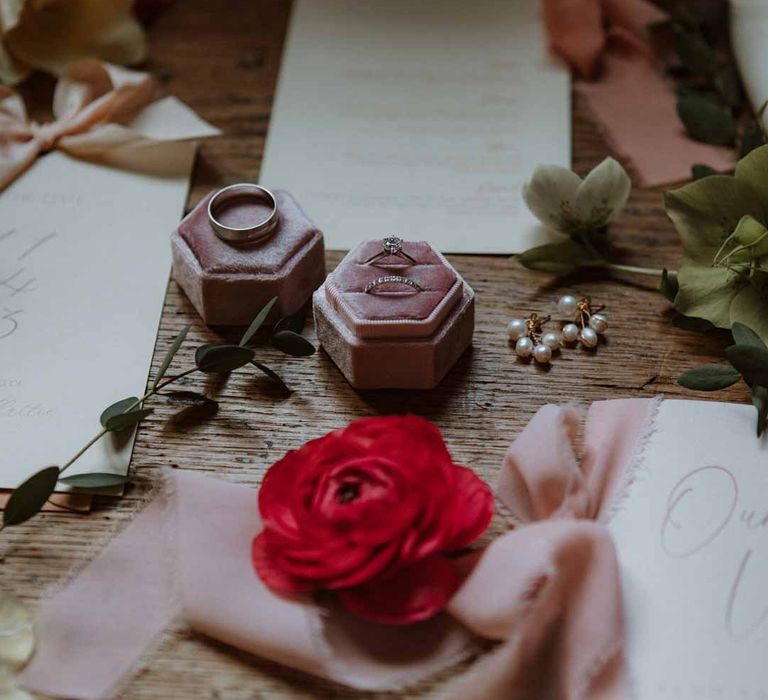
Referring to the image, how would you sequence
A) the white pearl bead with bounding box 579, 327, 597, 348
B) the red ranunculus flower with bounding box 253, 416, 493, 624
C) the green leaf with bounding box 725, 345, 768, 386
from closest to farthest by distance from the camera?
the red ranunculus flower with bounding box 253, 416, 493, 624 < the green leaf with bounding box 725, 345, 768, 386 < the white pearl bead with bounding box 579, 327, 597, 348

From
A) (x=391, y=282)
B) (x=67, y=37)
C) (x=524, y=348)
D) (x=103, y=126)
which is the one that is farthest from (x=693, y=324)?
(x=67, y=37)

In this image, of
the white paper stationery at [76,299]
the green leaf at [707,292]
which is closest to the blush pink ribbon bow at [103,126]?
the white paper stationery at [76,299]

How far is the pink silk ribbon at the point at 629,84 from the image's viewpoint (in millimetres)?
935

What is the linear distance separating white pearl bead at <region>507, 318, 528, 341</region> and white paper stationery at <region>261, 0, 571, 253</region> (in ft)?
0.33

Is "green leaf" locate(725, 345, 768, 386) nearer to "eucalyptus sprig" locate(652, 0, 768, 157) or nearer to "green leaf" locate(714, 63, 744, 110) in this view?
"eucalyptus sprig" locate(652, 0, 768, 157)

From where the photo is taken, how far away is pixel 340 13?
1092mm

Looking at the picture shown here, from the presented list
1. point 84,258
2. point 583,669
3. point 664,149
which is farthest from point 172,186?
point 583,669

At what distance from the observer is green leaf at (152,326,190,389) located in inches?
29.1

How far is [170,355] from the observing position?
746 millimetres

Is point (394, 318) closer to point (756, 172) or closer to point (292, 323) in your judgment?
point (292, 323)

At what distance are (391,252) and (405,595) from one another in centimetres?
27

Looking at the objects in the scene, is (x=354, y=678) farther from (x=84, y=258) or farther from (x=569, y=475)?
(x=84, y=258)

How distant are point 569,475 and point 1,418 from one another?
1.41ft

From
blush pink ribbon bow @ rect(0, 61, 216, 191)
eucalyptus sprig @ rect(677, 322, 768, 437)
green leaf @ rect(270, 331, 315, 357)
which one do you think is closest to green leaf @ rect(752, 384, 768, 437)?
eucalyptus sprig @ rect(677, 322, 768, 437)
